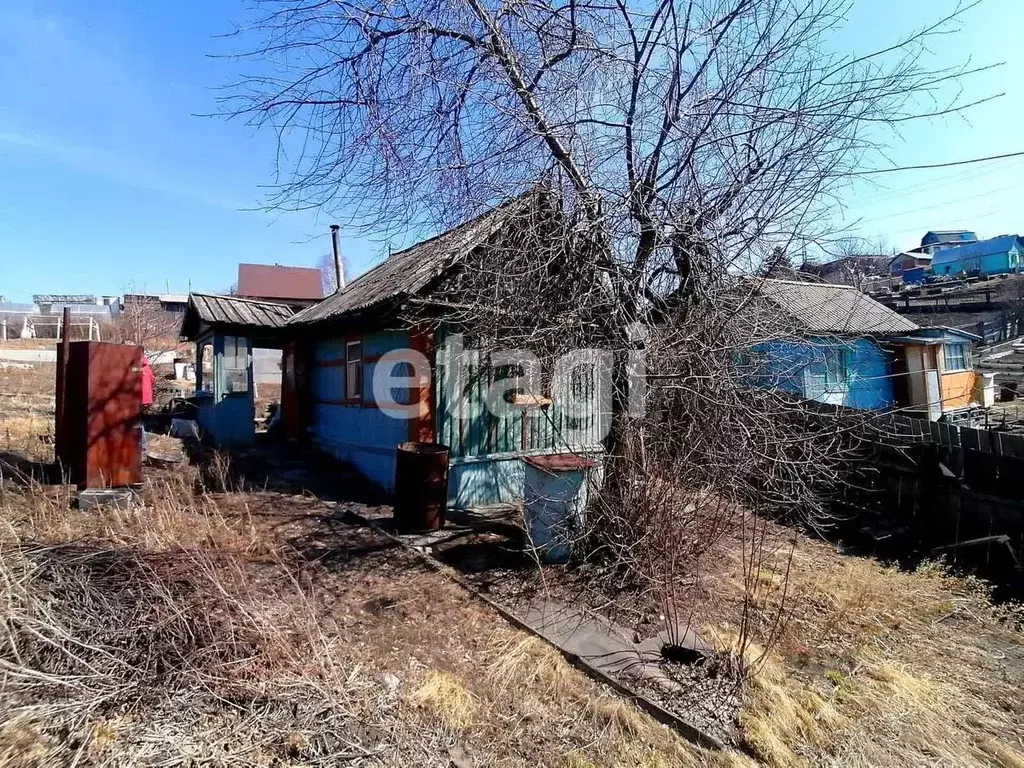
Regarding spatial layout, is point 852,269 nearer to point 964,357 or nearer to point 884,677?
point 884,677

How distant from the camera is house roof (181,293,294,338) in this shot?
11.8m

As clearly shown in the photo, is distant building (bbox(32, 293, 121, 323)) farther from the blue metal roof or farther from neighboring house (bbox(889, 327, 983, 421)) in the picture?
the blue metal roof

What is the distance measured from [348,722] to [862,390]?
17.7m

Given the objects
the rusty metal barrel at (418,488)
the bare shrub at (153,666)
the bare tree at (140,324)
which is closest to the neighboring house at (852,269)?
the rusty metal barrel at (418,488)

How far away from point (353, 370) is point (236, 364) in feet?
13.9

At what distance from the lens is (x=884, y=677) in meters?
3.82

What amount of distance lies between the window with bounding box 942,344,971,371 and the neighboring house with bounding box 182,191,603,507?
16008 mm

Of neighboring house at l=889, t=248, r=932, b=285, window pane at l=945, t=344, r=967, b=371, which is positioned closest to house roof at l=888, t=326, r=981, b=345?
window pane at l=945, t=344, r=967, b=371

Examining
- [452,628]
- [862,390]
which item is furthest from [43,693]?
[862,390]

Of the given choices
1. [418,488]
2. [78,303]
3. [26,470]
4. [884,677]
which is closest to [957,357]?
[884,677]

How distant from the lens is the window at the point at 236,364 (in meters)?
12.1

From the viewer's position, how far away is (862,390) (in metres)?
16.3

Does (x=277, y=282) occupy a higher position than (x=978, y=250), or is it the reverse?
(x=978, y=250)

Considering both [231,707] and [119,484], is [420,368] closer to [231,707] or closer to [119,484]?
[119,484]
